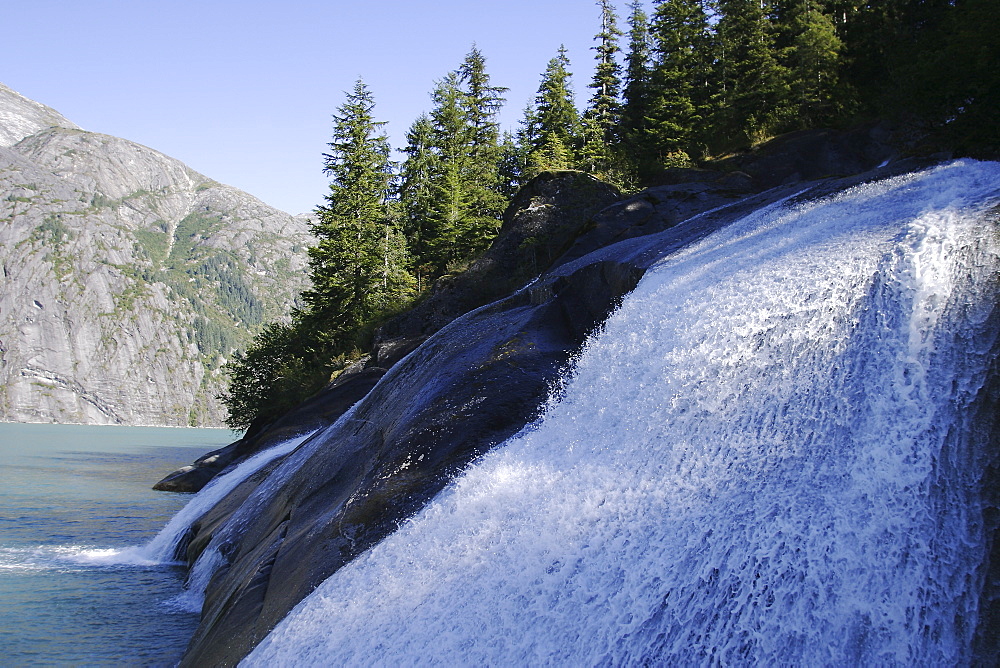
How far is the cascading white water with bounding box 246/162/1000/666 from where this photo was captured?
5250 millimetres

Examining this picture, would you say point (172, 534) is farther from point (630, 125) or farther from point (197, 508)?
point (630, 125)

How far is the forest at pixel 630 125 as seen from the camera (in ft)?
84.5

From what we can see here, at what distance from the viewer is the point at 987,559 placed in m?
5.05

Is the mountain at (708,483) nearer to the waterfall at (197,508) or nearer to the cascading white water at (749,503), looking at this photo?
the cascading white water at (749,503)

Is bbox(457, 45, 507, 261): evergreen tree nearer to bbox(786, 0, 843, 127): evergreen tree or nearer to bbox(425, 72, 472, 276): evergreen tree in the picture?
bbox(425, 72, 472, 276): evergreen tree

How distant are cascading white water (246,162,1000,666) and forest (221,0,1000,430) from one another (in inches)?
377

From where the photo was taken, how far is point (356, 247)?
35.8 meters

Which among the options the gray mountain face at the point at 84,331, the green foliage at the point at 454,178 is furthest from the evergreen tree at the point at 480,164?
the gray mountain face at the point at 84,331

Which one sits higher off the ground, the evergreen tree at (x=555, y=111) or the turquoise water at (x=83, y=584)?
the evergreen tree at (x=555, y=111)

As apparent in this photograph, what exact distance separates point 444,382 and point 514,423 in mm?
1900

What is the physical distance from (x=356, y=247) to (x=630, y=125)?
54.1 ft

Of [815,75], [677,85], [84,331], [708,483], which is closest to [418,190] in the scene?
[677,85]

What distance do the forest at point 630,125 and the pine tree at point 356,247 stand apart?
10 cm

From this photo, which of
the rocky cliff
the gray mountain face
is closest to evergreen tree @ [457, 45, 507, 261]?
the rocky cliff
